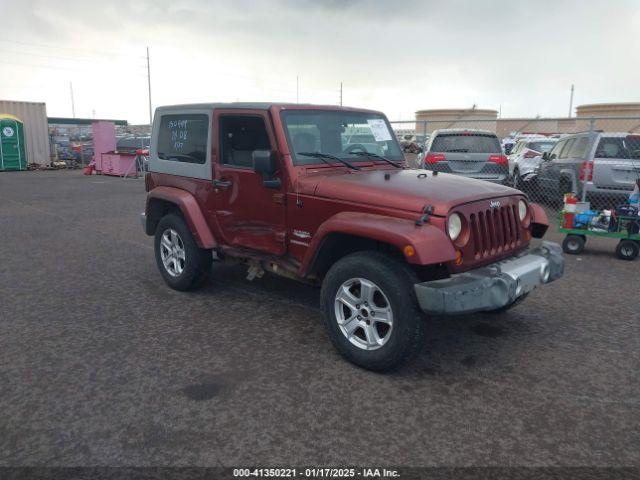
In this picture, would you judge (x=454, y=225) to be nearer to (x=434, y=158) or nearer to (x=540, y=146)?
(x=434, y=158)

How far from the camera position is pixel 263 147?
4547 mm

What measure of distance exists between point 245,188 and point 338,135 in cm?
100

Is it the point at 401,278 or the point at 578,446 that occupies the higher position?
the point at 401,278

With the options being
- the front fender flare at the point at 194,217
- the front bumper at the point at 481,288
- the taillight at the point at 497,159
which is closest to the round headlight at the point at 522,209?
the front bumper at the point at 481,288

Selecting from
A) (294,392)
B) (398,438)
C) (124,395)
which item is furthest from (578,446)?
(124,395)

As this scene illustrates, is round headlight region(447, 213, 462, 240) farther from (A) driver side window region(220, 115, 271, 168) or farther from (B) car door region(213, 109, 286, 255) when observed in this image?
(A) driver side window region(220, 115, 271, 168)

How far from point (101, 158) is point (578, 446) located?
22.9 metres

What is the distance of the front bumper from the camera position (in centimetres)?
326

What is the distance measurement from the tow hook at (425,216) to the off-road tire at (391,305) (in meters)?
0.34

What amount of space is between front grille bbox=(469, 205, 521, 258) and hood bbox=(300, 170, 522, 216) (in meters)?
0.13

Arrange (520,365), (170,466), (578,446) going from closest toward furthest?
(170,466) < (578,446) < (520,365)

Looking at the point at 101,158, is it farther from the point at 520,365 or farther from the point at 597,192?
the point at 520,365

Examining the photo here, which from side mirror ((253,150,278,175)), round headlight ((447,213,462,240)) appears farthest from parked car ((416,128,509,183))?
round headlight ((447,213,462,240))

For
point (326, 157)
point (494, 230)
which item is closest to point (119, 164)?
point (326, 157)
